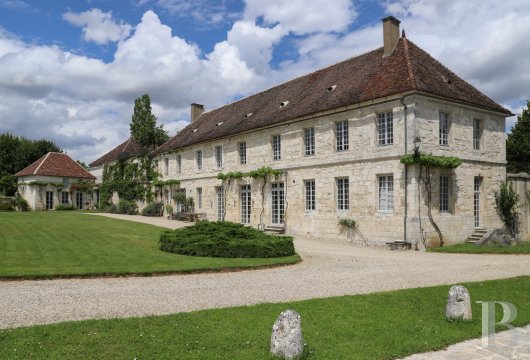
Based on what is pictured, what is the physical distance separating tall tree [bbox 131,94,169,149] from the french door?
925 inches

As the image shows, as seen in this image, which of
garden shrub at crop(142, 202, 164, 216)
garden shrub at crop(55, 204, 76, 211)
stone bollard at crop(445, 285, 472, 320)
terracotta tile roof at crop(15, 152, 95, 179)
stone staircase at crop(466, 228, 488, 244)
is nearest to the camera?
stone bollard at crop(445, 285, 472, 320)

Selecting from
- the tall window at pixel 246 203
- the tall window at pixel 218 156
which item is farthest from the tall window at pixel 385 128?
the tall window at pixel 218 156

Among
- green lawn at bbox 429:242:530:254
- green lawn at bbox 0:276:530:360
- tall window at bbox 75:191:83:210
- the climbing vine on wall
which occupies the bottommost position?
green lawn at bbox 429:242:530:254

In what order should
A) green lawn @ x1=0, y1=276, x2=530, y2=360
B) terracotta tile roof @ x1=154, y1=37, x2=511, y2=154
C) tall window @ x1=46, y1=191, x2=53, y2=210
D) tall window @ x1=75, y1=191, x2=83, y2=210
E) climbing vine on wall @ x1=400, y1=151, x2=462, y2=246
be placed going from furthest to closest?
tall window @ x1=75, y1=191, x2=83, y2=210 → tall window @ x1=46, y1=191, x2=53, y2=210 → terracotta tile roof @ x1=154, y1=37, x2=511, y2=154 → climbing vine on wall @ x1=400, y1=151, x2=462, y2=246 → green lawn @ x1=0, y1=276, x2=530, y2=360

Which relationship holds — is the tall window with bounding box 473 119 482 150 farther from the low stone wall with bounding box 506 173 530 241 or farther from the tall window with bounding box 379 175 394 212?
the tall window with bounding box 379 175 394 212

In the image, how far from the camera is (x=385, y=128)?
660 inches

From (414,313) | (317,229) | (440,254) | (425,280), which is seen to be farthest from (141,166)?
(414,313)

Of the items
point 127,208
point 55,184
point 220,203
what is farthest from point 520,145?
point 55,184

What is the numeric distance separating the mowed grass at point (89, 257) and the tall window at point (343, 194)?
614 cm

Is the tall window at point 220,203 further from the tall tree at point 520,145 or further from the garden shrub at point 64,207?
the tall tree at point 520,145

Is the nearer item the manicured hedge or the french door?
the manicured hedge

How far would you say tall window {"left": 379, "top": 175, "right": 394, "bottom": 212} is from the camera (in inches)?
646

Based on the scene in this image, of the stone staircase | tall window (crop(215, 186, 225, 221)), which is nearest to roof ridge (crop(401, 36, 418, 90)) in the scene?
the stone staircase

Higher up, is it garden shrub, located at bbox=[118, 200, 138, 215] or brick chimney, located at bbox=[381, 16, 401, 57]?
brick chimney, located at bbox=[381, 16, 401, 57]
